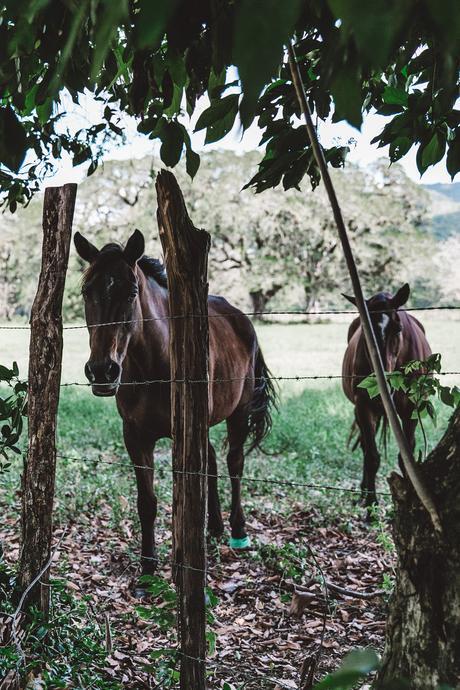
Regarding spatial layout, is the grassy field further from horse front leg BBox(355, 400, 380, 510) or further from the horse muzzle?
the horse muzzle

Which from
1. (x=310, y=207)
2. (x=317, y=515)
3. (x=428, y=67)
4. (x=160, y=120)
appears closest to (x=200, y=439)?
(x=160, y=120)

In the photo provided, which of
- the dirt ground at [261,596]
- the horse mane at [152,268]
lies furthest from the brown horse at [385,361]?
the horse mane at [152,268]

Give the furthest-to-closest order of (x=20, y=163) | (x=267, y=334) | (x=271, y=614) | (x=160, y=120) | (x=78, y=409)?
1. (x=267, y=334)
2. (x=78, y=409)
3. (x=271, y=614)
4. (x=160, y=120)
5. (x=20, y=163)

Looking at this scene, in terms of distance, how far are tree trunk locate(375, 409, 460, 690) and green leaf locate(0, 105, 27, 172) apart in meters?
1.21

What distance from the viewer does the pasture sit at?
124 inches

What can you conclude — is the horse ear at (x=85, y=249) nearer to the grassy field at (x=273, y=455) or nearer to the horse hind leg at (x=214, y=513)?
the grassy field at (x=273, y=455)

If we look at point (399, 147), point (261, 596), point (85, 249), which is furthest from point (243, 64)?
point (261, 596)

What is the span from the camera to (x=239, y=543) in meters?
5.14

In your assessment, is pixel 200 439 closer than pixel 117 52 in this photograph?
No

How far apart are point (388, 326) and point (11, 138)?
4531mm

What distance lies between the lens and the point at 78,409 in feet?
35.7

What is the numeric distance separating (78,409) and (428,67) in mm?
9681

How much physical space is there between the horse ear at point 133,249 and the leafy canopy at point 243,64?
2.88 feet

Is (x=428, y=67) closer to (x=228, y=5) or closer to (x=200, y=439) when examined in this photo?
(x=228, y=5)
